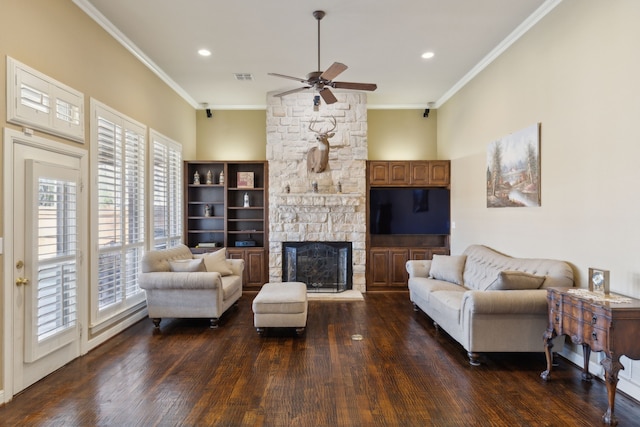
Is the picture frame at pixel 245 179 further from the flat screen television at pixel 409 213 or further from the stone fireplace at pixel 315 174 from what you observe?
the flat screen television at pixel 409 213

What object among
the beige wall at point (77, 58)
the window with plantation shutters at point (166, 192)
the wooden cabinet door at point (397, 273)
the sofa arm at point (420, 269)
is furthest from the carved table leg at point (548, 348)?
the window with plantation shutters at point (166, 192)

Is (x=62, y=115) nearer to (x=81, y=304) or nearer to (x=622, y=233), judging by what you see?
(x=81, y=304)

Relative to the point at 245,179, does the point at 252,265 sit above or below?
below

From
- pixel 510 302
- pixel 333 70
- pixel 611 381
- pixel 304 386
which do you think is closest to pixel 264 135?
pixel 333 70

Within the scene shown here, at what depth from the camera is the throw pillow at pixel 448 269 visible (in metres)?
4.91

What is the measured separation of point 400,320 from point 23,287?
4138 mm

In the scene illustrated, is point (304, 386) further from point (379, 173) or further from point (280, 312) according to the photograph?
point (379, 173)

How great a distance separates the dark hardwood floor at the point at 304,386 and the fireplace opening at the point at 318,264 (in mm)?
2294

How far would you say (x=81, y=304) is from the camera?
3.56m

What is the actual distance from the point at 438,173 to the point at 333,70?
12.1ft

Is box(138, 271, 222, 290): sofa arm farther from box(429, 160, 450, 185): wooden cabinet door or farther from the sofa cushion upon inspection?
box(429, 160, 450, 185): wooden cabinet door

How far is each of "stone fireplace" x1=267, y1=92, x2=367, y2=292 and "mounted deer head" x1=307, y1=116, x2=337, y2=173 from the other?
85mm

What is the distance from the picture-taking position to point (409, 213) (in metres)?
6.61

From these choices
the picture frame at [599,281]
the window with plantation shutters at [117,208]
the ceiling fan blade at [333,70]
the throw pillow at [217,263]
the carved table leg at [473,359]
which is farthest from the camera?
the throw pillow at [217,263]
